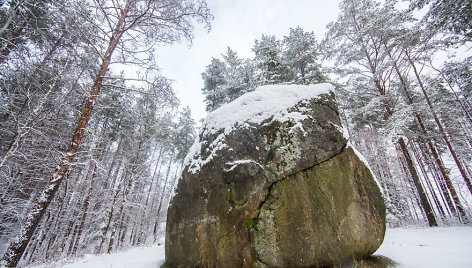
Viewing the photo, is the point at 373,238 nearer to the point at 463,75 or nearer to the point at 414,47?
the point at 463,75

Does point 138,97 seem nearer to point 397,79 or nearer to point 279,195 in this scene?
point 279,195

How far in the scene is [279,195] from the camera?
3.34 meters

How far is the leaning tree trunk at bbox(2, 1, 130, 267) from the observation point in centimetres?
376

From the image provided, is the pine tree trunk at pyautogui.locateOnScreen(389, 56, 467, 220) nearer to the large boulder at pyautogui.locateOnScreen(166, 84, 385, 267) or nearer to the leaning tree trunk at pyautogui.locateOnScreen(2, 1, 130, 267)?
the large boulder at pyautogui.locateOnScreen(166, 84, 385, 267)

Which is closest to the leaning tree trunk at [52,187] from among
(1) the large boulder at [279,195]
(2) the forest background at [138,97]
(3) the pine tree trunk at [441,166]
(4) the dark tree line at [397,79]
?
(2) the forest background at [138,97]

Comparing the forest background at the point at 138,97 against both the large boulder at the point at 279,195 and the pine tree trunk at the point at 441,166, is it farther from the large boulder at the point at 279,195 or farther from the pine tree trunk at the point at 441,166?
the large boulder at the point at 279,195

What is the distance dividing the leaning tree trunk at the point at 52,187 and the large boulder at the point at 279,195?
284 centimetres

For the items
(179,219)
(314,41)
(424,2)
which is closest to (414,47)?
(424,2)

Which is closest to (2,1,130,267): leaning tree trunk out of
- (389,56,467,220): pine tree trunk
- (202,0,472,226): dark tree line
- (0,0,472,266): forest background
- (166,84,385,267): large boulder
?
(0,0,472,266): forest background

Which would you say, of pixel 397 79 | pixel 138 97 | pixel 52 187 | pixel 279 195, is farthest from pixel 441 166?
pixel 138 97

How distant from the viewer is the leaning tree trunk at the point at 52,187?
376 cm

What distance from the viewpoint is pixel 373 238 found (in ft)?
11.1

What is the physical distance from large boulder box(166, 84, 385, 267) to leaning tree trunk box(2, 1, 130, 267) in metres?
2.84

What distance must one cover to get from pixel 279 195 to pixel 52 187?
16.9 feet
